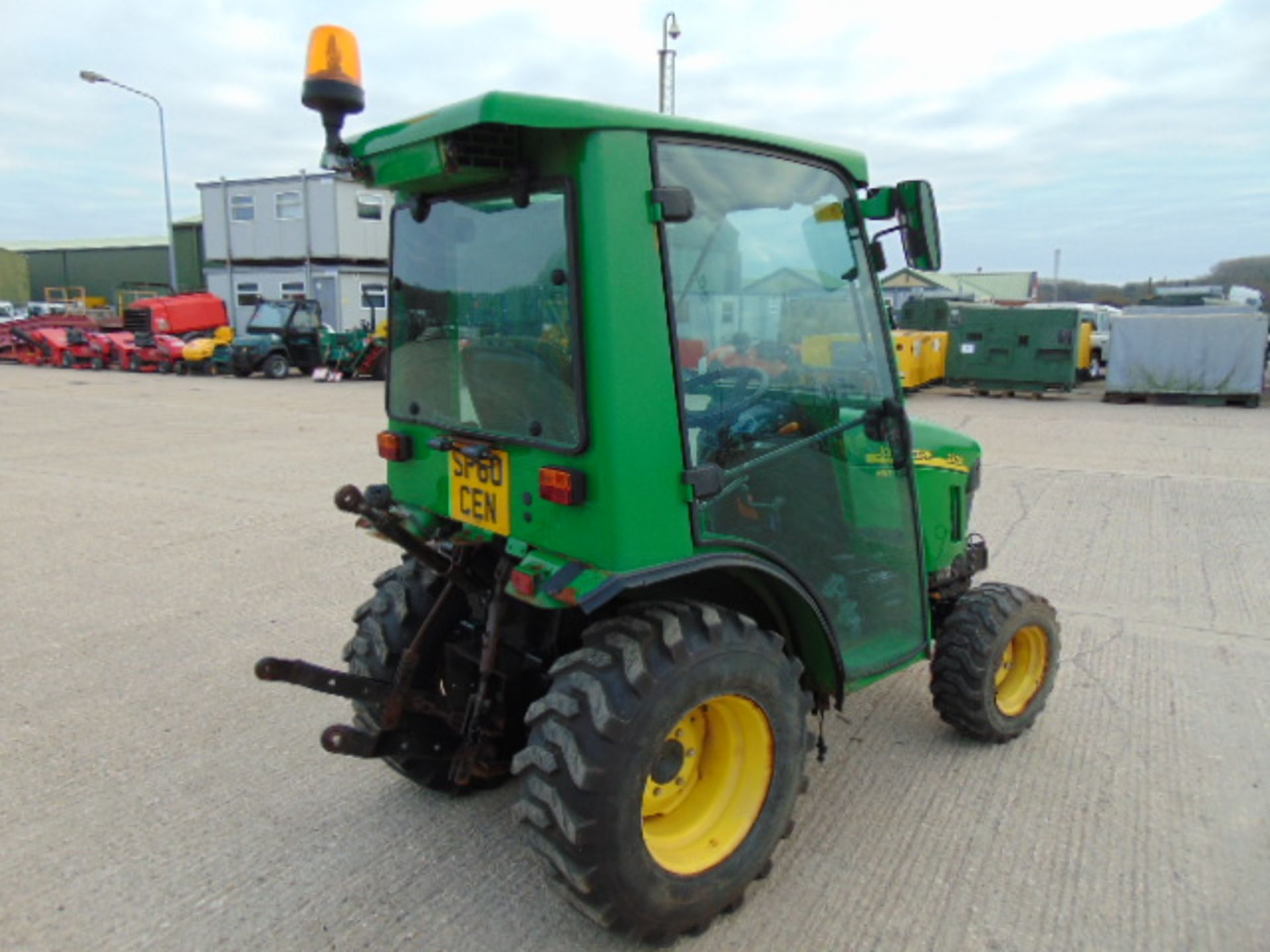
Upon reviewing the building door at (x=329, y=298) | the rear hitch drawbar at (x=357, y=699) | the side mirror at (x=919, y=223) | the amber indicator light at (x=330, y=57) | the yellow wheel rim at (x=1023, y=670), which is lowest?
the yellow wheel rim at (x=1023, y=670)

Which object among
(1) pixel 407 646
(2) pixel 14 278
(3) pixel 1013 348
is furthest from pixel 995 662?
(2) pixel 14 278

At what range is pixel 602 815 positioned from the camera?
2.08 metres

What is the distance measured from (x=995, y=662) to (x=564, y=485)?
6.28ft

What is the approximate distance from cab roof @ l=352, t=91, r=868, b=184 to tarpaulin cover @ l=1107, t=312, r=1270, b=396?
15.8 m

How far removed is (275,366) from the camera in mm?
20609

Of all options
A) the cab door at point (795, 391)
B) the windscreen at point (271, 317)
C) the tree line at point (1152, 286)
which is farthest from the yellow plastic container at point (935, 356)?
the tree line at point (1152, 286)

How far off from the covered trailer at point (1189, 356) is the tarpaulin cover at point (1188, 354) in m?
0.01

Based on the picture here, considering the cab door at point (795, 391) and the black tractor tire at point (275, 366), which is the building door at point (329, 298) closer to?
the black tractor tire at point (275, 366)

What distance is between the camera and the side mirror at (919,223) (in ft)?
8.63

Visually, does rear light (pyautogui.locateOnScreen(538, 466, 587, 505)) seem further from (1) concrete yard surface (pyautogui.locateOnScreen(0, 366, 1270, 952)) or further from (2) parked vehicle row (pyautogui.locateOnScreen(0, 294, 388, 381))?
(2) parked vehicle row (pyautogui.locateOnScreen(0, 294, 388, 381))

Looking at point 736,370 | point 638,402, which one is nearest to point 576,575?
point 638,402

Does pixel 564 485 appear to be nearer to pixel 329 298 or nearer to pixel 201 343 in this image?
pixel 201 343

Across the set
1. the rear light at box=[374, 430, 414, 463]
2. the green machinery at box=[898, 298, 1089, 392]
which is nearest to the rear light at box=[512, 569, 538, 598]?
the rear light at box=[374, 430, 414, 463]

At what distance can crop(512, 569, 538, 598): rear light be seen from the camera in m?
2.26
